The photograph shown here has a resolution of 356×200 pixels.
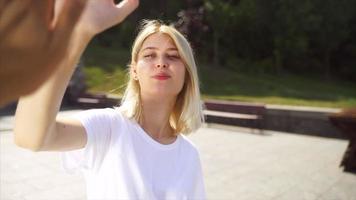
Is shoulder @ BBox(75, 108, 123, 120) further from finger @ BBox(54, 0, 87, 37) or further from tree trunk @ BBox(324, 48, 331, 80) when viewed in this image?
tree trunk @ BBox(324, 48, 331, 80)

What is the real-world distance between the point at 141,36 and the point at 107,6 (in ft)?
3.77

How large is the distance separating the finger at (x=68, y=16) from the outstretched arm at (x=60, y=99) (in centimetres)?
1

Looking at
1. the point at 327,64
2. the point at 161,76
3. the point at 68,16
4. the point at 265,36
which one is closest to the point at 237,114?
the point at 161,76

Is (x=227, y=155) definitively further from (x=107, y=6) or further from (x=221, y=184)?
(x=107, y=6)

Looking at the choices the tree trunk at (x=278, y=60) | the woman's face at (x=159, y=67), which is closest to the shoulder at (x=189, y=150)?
the woman's face at (x=159, y=67)

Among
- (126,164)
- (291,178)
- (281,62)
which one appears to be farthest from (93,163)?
(281,62)

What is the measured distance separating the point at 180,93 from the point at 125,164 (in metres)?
0.62

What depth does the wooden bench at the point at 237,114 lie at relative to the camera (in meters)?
9.70

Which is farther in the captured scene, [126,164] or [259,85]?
[259,85]

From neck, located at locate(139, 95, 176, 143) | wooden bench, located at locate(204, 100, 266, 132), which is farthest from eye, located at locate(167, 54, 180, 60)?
wooden bench, located at locate(204, 100, 266, 132)

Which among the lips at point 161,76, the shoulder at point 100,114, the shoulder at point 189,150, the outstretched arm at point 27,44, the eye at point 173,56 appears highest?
the outstretched arm at point 27,44

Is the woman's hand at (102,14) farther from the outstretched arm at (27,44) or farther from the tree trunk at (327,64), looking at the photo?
the tree trunk at (327,64)

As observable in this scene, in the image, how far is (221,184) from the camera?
5355 mm

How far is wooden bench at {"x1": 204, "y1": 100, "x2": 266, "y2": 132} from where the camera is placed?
31.8 ft
